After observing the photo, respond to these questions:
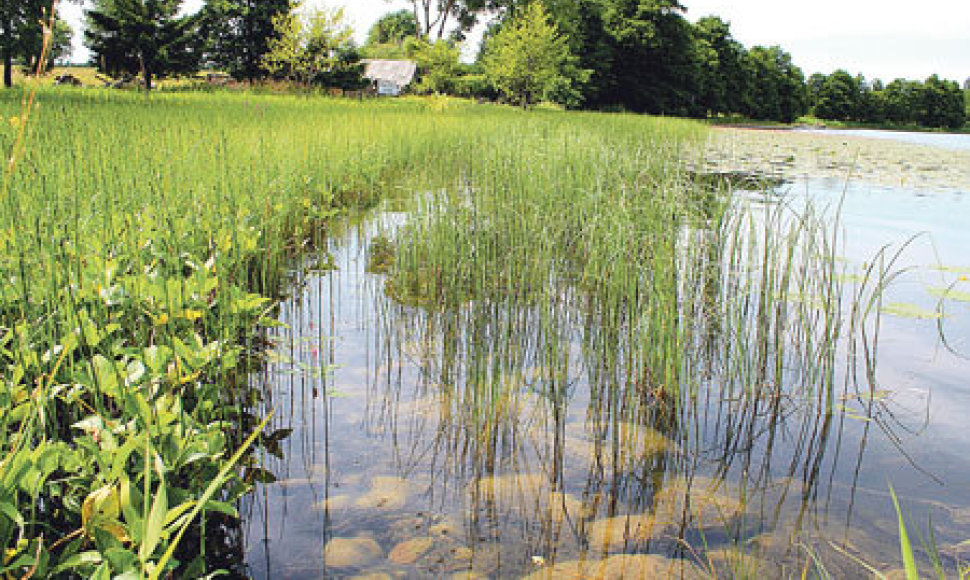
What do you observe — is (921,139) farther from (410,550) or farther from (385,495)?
(410,550)

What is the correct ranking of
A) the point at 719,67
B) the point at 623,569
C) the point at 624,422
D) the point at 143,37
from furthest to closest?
the point at 719,67, the point at 143,37, the point at 624,422, the point at 623,569

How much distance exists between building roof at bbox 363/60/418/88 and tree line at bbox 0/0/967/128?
140 inches

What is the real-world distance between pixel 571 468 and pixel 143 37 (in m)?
29.6

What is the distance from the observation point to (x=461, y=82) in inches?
1284

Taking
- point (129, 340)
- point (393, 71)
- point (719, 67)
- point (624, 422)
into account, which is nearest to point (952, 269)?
point (624, 422)

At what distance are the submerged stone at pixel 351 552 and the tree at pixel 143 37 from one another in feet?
91.6

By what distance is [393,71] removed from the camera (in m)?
46.0

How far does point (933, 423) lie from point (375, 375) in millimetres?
2241

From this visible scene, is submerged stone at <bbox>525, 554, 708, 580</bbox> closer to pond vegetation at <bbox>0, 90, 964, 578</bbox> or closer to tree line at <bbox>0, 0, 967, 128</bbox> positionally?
pond vegetation at <bbox>0, 90, 964, 578</bbox>

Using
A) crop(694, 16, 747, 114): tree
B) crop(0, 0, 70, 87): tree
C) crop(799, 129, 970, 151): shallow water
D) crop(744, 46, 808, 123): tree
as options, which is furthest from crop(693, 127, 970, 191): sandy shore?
crop(744, 46, 808, 123): tree

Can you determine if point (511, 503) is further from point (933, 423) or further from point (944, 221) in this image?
point (944, 221)

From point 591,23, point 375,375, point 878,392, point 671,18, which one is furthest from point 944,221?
point 671,18

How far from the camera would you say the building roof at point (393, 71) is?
45.3m

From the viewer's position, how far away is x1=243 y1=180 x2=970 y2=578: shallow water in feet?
5.70
